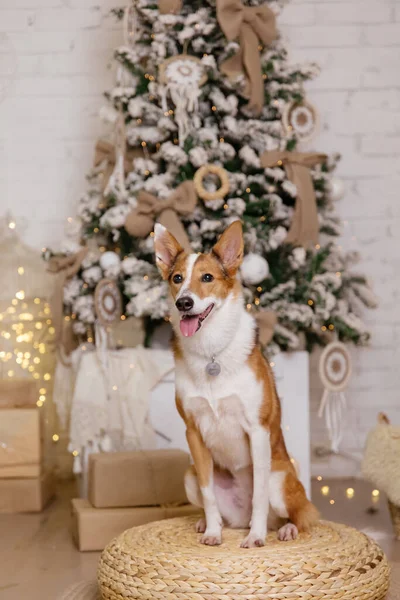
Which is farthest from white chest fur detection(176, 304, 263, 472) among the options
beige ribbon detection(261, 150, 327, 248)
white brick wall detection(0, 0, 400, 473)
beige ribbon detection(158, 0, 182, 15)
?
white brick wall detection(0, 0, 400, 473)

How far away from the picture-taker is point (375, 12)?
4.46 meters

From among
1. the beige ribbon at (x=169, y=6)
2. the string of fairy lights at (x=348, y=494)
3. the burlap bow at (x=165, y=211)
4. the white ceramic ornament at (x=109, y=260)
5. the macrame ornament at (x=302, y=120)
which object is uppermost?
the beige ribbon at (x=169, y=6)

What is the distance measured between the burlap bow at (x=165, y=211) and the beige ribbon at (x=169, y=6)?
0.86 m

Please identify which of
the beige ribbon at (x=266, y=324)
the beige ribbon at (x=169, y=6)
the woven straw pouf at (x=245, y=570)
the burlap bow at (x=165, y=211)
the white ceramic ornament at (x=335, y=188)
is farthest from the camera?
the white ceramic ornament at (x=335, y=188)

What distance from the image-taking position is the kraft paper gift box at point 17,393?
371 centimetres

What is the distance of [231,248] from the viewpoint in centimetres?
221

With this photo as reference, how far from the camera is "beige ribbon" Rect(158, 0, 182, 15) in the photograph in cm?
375

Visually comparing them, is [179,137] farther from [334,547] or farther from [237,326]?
[334,547]

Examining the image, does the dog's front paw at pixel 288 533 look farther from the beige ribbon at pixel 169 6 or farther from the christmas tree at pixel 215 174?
the beige ribbon at pixel 169 6

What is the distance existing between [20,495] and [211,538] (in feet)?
5.50

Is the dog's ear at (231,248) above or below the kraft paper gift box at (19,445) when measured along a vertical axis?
above

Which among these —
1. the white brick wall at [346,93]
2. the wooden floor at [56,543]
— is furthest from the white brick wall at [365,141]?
the wooden floor at [56,543]

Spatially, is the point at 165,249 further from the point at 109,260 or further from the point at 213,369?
the point at 109,260

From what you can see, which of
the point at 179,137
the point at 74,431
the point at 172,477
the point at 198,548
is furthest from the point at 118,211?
the point at 198,548
